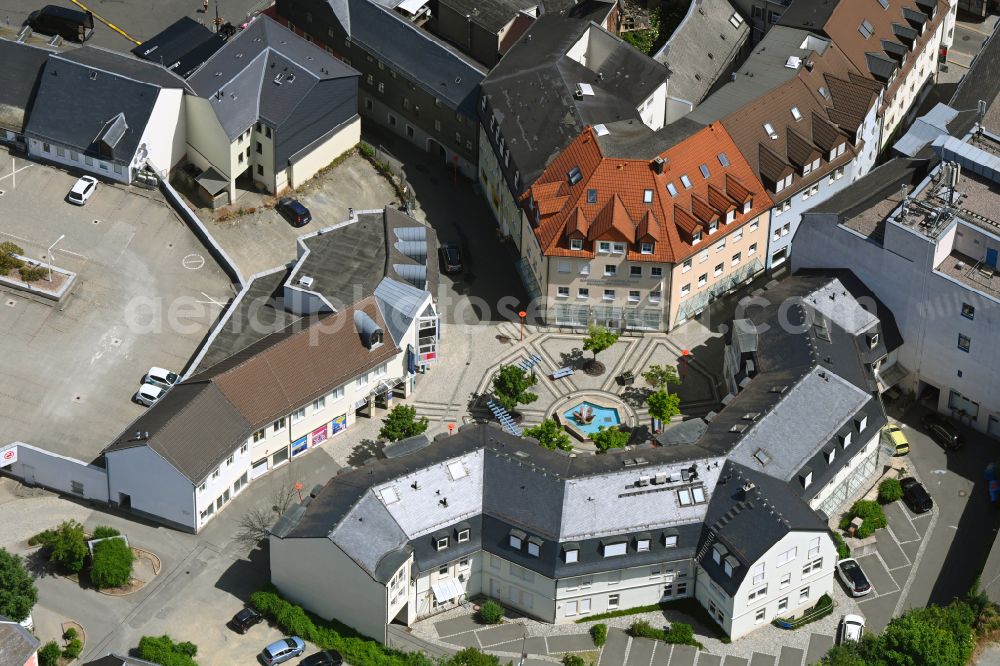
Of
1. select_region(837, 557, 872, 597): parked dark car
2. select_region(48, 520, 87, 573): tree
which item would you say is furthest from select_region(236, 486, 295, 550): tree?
select_region(837, 557, 872, 597): parked dark car

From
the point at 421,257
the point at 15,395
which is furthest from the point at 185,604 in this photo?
the point at 421,257

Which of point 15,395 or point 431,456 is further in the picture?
point 15,395

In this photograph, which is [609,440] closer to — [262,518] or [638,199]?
[638,199]

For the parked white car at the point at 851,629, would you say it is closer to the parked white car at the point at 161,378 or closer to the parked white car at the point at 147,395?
the parked white car at the point at 161,378

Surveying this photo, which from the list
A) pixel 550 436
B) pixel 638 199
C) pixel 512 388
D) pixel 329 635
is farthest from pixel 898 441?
pixel 329 635

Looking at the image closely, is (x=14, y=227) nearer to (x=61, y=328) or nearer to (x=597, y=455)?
(x=61, y=328)

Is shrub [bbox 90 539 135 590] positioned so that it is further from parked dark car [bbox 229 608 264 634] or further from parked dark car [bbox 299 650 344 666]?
parked dark car [bbox 299 650 344 666]
